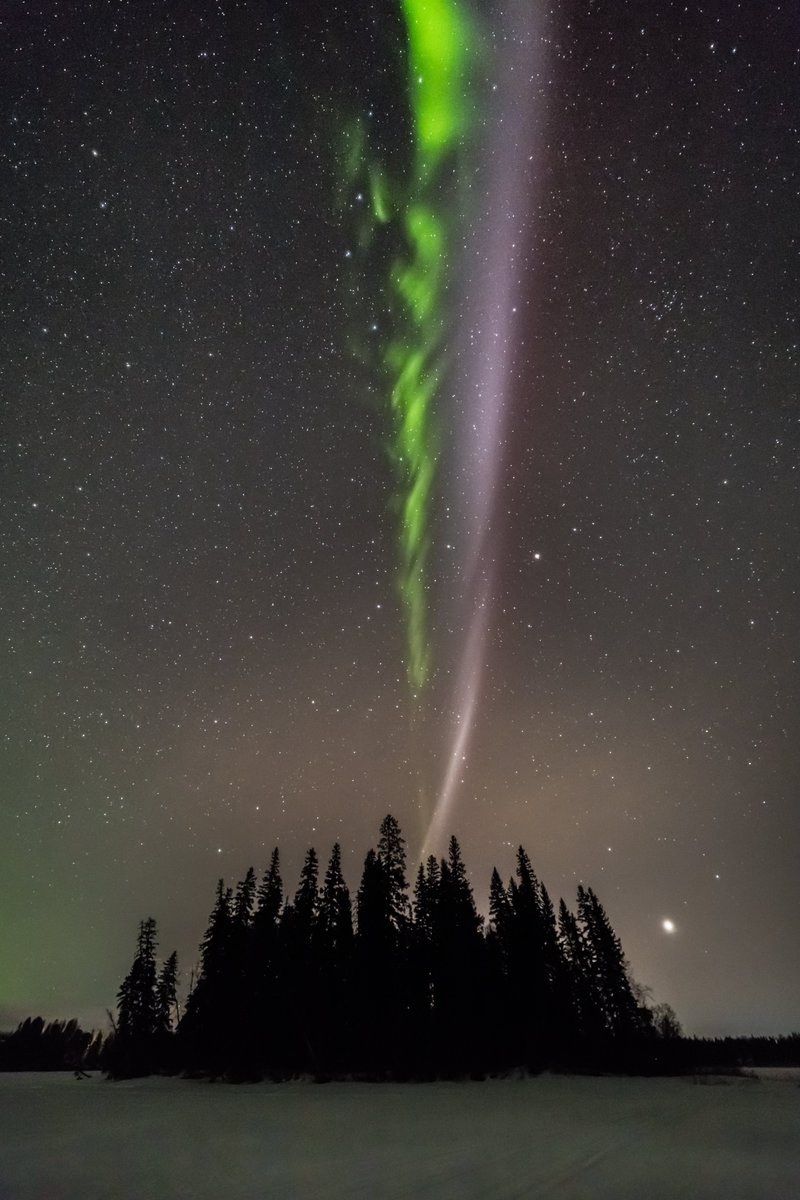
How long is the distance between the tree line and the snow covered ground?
1199 centimetres

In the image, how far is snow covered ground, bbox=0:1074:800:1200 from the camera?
7.90 metres

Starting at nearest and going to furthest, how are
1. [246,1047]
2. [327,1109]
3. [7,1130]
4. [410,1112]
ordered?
[7,1130] < [410,1112] < [327,1109] < [246,1047]

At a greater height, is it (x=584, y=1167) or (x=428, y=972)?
(x=428, y=972)

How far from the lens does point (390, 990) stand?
32906 millimetres

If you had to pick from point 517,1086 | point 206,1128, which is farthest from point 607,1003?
point 206,1128

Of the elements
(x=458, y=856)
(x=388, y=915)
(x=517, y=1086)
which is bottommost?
(x=517, y=1086)

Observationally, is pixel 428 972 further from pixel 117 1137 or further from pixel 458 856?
pixel 117 1137

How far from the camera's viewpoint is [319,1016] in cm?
3241

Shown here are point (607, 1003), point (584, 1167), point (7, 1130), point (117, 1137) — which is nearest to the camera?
point (584, 1167)

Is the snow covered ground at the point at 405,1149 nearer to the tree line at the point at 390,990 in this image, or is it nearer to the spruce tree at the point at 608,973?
the tree line at the point at 390,990

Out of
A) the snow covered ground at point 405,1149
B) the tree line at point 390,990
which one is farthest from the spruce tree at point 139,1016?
the snow covered ground at point 405,1149

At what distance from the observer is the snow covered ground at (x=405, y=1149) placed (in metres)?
7.90

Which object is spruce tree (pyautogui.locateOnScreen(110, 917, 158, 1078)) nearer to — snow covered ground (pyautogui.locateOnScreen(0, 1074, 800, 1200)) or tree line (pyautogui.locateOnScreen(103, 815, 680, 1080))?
tree line (pyautogui.locateOnScreen(103, 815, 680, 1080))

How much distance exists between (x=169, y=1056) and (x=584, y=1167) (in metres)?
45.2
